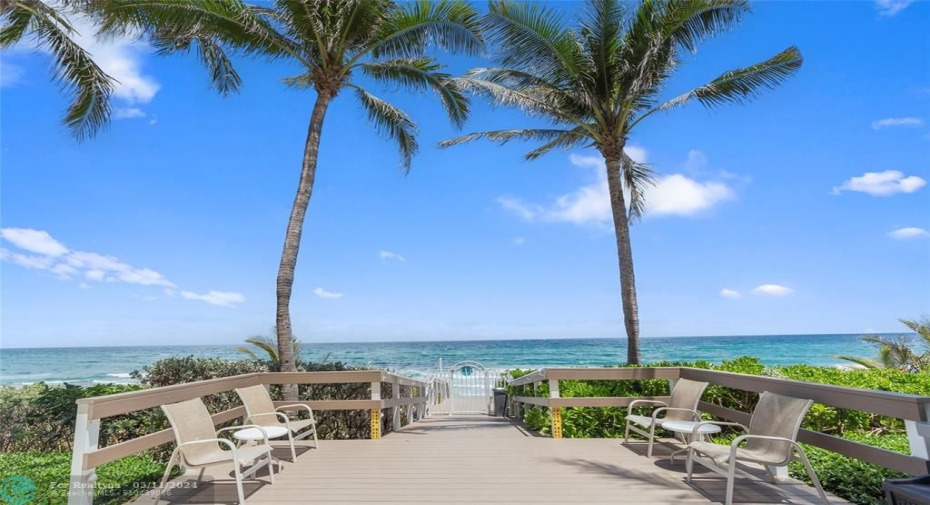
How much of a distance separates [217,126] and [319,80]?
858 centimetres

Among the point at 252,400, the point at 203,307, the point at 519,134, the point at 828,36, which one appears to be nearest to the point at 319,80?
the point at 519,134

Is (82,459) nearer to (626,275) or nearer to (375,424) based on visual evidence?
(375,424)

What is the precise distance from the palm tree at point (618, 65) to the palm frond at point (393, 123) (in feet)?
5.29

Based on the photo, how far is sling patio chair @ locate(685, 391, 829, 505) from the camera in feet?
10.0

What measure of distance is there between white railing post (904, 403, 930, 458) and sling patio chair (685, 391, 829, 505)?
1.74ft

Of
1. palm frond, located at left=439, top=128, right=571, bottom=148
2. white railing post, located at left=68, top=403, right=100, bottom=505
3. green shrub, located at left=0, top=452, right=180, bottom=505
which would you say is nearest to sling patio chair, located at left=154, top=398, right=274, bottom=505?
white railing post, located at left=68, top=403, right=100, bottom=505

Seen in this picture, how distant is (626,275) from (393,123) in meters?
5.72

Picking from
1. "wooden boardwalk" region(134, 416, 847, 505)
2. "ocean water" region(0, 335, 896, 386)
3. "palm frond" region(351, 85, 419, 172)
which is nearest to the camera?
"wooden boardwalk" region(134, 416, 847, 505)

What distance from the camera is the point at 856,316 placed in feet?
114

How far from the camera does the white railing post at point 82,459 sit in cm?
282

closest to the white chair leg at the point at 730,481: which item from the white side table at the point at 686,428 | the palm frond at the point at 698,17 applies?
the white side table at the point at 686,428

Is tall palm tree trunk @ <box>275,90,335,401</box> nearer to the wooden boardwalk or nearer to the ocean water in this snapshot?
the wooden boardwalk

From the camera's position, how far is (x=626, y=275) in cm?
747

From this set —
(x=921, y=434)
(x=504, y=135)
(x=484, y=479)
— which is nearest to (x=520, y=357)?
(x=504, y=135)
